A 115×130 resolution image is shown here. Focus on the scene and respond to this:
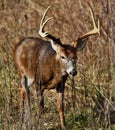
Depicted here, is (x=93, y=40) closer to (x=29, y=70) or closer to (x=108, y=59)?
(x=108, y=59)

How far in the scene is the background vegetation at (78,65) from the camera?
756 cm

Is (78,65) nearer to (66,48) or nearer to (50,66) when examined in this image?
(50,66)

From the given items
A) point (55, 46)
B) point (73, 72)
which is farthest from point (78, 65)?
point (73, 72)

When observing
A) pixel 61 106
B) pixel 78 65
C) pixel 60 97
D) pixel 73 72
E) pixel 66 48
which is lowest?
pixel 61 106

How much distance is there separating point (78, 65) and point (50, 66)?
963mm

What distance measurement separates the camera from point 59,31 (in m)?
12.1

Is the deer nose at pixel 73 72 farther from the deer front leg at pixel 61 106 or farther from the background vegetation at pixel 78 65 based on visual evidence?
the deer front leg at pixel 61 106

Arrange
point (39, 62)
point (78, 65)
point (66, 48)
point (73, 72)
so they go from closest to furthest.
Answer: point (73, 72), point (66, 48), point (39, 62), point (78, 65)

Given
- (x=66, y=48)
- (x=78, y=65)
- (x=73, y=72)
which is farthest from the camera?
(x=78, y=65)

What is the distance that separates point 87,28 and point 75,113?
214 cm

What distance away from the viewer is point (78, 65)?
9891 mm

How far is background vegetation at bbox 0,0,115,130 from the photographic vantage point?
7562mm

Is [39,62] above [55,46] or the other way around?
the other way around

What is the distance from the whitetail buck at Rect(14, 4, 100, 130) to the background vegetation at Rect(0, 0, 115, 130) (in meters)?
0.12
